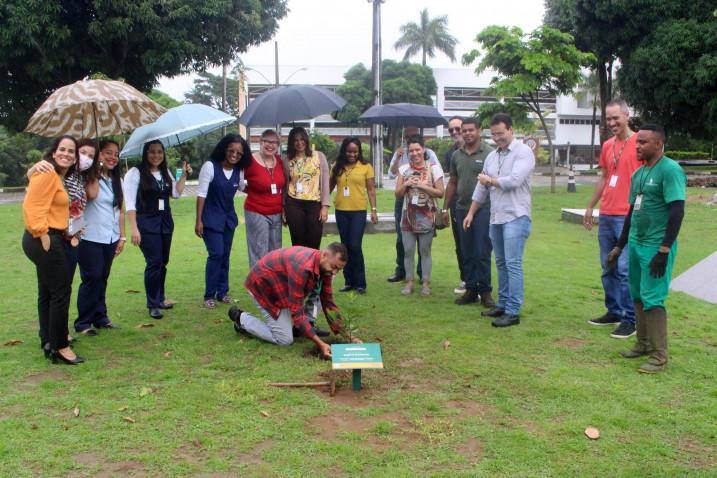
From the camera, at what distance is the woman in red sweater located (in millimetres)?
6363

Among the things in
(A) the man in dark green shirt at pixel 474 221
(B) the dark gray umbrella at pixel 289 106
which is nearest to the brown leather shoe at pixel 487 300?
(A) the man in dark green shirt at pixel 474 221

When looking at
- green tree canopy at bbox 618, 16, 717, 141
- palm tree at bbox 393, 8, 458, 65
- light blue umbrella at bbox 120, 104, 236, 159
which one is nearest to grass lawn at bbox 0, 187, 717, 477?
light blue umbrella at bbox 120, 104, 236, 159

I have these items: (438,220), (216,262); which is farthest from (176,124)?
(438,220)

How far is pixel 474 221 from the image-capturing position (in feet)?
21.7

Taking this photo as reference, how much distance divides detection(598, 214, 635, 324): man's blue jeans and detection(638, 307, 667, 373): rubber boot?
2.79 ft

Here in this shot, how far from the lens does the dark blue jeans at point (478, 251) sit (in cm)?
660

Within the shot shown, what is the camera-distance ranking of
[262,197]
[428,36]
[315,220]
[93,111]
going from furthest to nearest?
1. [428,36]
2. [315,220]
3. [262,197]
4. [93,111]

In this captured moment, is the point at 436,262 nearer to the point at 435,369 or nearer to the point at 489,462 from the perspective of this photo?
the point at 435,369

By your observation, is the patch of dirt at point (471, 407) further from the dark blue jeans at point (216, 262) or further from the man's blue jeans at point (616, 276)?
the dark blue jeans at point (216, 262)

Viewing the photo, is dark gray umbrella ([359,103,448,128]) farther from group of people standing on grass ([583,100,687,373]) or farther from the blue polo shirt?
the blue polo shirt

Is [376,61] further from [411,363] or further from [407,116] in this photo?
[411,363]

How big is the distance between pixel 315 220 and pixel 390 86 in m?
47.9

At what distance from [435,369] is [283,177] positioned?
2.61m

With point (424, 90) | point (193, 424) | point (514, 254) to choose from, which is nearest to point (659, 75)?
point (514, 254)
